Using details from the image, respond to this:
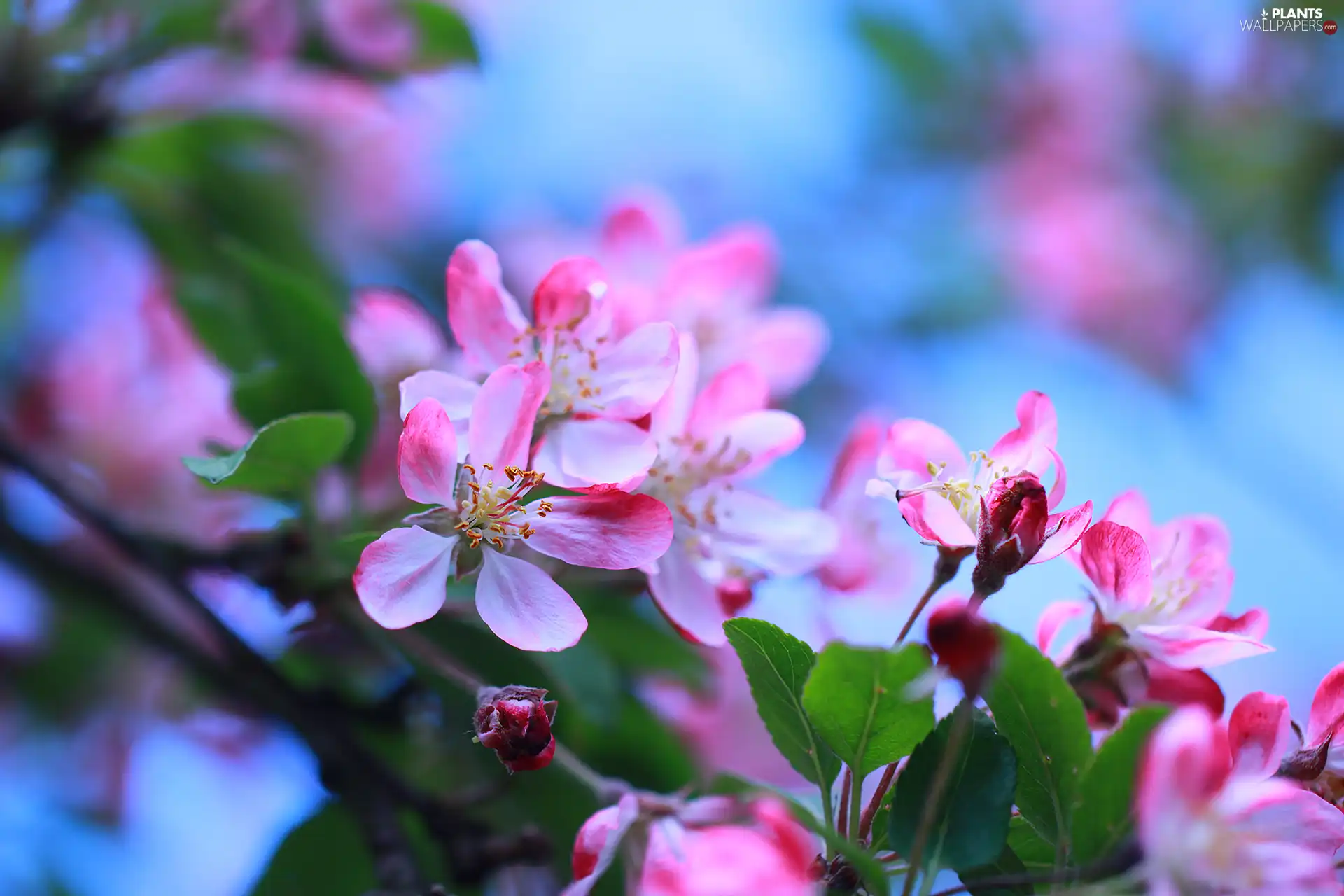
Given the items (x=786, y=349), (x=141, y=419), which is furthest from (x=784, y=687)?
(x=141, y=419)

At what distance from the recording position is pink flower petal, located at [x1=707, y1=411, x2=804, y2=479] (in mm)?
746

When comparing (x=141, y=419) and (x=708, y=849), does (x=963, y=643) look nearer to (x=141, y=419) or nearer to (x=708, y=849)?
(x=708, y=849)

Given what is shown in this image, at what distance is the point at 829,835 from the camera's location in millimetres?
534

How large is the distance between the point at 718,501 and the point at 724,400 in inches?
3.2

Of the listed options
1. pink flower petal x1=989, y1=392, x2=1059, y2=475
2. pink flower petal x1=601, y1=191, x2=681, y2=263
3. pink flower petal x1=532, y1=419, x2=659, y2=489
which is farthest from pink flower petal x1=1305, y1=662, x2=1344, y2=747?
pink flower petal x1=601, y1=191, x2=681, y2=263

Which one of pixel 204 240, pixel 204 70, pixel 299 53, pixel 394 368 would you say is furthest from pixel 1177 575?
pixel 204 70

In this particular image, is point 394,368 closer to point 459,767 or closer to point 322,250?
Result: point 459,767

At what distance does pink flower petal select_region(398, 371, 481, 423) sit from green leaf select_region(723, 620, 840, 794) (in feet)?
0.70

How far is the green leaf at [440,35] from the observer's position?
1143mm

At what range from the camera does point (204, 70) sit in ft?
4.71

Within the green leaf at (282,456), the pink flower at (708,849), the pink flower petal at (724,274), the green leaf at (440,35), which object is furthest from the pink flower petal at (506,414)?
the green leaf at (440,35)

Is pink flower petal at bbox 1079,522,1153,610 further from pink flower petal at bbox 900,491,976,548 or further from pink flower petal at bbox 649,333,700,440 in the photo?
pink flower petal at bbox 649,333,700,440

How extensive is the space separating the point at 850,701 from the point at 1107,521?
189 millimetres

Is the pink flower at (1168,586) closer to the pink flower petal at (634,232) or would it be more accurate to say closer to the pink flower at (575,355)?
the pink flower at (575,355)
